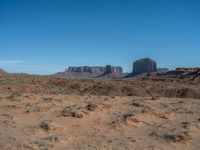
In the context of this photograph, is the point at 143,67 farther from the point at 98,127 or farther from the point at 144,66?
the point at 98,127

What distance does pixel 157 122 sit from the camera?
1116 cm

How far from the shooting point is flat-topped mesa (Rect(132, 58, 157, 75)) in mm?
155625

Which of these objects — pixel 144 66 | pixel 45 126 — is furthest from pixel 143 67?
pixel 45 126

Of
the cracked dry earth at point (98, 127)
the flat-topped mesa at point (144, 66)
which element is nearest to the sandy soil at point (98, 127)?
the cracked dry earth at point (98, 127)

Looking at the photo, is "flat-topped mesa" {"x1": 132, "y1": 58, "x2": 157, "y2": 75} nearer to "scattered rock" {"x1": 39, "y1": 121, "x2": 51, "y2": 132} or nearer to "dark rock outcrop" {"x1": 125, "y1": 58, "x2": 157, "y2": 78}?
"dark rock outcrop" {"x1": 125, "y1": 58, "x2": 157, "y2": 78}

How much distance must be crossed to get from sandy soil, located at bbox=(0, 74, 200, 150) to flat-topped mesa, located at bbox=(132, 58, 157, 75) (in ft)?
470

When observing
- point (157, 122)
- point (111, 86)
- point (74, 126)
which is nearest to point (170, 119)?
point (157, 122)

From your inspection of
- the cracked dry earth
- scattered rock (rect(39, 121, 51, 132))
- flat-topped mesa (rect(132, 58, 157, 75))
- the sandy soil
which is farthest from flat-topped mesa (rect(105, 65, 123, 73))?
scattered rock (rect(39, 121, 51, 132))

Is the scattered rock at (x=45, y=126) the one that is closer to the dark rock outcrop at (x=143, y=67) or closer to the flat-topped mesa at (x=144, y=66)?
the dark rock outcrop at (x=143, y=67)

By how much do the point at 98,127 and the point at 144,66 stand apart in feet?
488

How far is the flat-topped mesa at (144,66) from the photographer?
15562 centimetres

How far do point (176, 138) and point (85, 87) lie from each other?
31651 mm

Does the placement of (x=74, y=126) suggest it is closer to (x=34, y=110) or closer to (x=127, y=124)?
(x=127, y=124)

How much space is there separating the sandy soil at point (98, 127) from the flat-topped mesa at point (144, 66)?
143 metres
